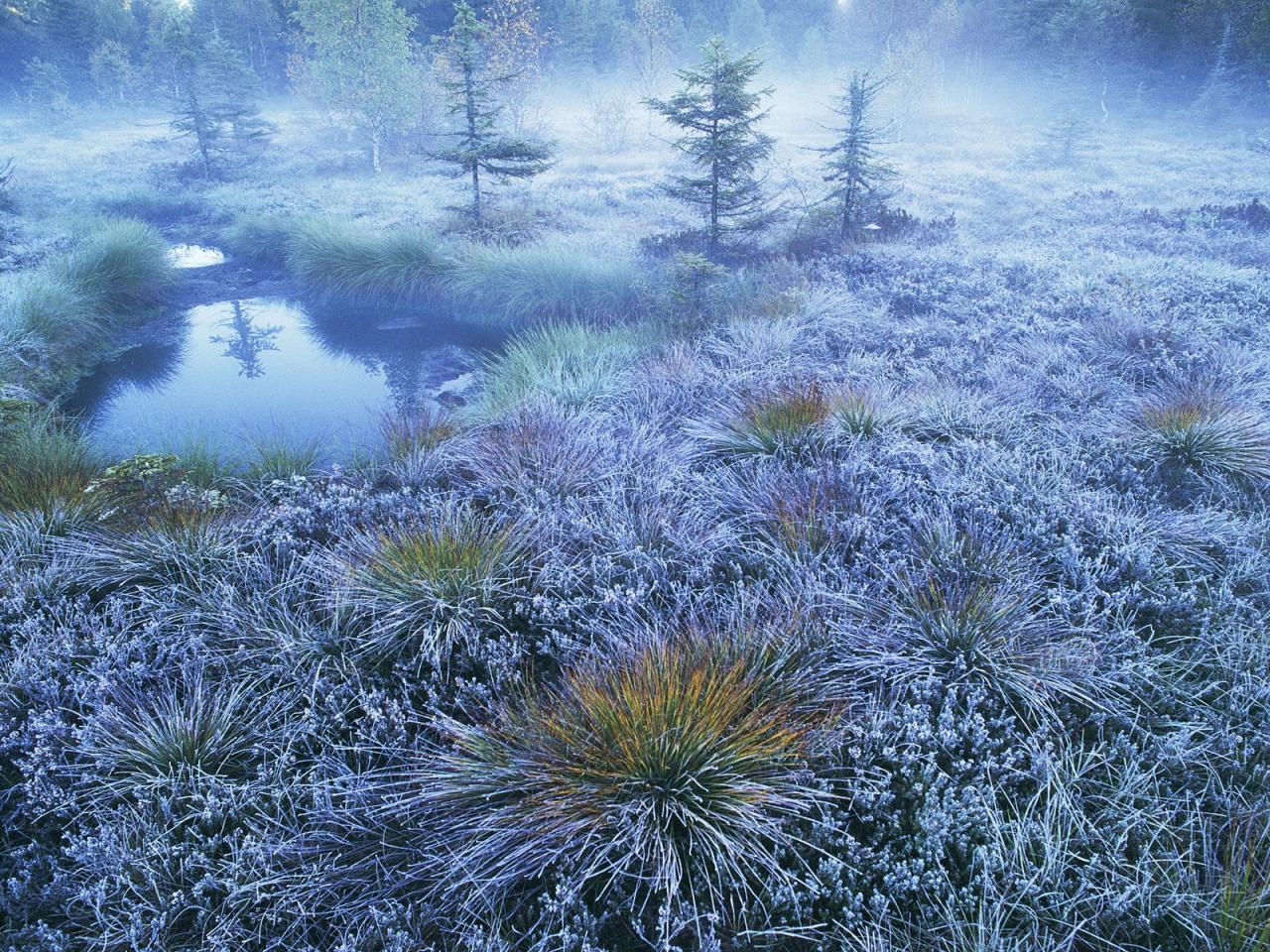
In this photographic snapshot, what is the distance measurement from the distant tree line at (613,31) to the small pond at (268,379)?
2328 cm

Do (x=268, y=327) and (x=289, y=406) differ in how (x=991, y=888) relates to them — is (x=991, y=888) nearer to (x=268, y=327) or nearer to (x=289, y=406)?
(x=289, y=406)

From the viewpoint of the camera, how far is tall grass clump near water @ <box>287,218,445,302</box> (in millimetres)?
12547

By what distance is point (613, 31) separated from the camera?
37.7 meters

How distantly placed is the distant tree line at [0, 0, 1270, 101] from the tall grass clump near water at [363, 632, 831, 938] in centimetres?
3298

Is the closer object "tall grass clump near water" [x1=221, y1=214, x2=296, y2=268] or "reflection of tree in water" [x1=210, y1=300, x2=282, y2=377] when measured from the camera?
"reflection of tree in water" [x1=210, y1=300, x2=282, y2=377]

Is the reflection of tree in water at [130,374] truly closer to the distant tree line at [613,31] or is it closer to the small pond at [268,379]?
the small pond at [268,379]

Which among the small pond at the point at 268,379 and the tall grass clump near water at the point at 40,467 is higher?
the tall grass clump near water at the point at 40,467

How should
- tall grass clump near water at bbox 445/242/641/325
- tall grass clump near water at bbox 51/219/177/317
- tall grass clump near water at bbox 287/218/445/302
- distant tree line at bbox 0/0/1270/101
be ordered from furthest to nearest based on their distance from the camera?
distant tree line at bbox 0/0/1270/101, tall grass clump near water at bbox 287/218/445/302, tall grass clump near water at bbox 445/242/641/325, tall grass clump near water at bbox 51/219/177/317

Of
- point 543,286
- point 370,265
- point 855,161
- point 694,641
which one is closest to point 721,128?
point 855,161

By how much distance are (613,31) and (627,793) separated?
43435 mm

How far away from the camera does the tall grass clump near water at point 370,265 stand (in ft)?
41.2

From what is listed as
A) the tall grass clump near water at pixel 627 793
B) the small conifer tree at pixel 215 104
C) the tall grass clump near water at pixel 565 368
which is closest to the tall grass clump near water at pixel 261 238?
the tall grass clump near water at pixel 565 368

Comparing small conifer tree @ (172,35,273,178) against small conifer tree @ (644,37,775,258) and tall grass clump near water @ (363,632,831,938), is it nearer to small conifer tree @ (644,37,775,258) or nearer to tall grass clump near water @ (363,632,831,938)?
small conifer tree @ (644,37,775,258)

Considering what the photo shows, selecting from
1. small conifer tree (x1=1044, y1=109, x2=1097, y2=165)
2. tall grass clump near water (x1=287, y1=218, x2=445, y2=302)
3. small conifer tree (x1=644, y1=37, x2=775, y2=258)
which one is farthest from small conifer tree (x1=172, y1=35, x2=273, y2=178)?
small conifer tree (x1=1044, y1=109, x2=1097, y2=165)
